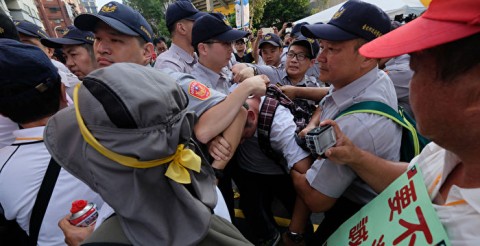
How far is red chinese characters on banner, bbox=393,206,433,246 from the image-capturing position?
82 cm

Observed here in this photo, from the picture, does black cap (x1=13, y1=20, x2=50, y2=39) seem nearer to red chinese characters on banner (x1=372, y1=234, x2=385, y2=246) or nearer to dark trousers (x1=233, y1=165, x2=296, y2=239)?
dark trousers (x1=233, y1=165, x2=296, y2=239)

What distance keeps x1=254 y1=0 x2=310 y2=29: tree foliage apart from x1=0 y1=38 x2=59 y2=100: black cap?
1024 inches

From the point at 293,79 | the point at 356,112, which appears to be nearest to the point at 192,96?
the point at 356,112

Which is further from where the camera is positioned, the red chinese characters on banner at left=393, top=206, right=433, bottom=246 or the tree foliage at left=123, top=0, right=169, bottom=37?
the tree foliage at left=123, top=0, right=169, bottom=37

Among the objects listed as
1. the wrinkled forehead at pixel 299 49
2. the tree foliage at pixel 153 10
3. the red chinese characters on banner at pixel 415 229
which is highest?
the red chinese characters on banner at pixel 415 229

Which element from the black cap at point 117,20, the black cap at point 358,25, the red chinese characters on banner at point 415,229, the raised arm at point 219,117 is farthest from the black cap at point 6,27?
the red chinese characters on banner at point 415,229

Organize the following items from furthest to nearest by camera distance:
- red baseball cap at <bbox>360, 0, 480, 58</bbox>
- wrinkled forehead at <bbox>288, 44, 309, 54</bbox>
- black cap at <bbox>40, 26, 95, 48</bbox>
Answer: wrinkled forehead at <bbox>288, 44, 309, 54</bbox> < black cap at <bbox>40, 26, 95, 48</bbox> < red baseball cap at <bbox>360, 0, 480, 58</bbox>

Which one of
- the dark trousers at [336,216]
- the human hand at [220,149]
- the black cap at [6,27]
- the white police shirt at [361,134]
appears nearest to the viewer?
the white police shirt at [361,134]

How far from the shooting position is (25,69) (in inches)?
48.1

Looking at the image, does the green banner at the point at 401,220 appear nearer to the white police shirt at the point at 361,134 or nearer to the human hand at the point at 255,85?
the white police shirt at the point at 361,134

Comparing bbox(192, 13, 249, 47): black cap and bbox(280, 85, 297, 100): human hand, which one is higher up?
bbox(192, 13, 249, 47): black cap

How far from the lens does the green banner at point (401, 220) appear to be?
0.83 m

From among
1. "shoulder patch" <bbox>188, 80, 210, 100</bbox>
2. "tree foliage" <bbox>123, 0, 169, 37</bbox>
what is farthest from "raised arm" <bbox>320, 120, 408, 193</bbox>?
"tree foliage" <bbox>123, 0, 169, 37</bbox>

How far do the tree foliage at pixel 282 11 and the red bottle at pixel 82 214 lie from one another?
86.8 ft
